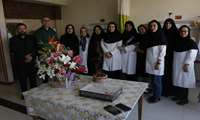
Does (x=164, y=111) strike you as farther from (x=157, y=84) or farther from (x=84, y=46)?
(x=84, y=46)

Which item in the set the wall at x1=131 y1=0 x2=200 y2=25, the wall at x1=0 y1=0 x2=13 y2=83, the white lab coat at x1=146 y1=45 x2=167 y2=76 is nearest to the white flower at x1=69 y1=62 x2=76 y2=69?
the white lab coat at x1=146 y1=45 x2=167 y2=76

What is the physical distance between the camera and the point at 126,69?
137 inches

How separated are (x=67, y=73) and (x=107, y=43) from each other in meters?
1.68

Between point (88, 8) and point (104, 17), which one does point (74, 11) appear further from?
point (104, 17)

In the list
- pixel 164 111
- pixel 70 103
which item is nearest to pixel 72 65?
pixel 70 103

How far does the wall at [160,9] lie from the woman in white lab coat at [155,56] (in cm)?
148

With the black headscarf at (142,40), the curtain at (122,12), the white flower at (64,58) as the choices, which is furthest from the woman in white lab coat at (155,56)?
the white flower at (64,58)

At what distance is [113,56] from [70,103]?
1.99 metres

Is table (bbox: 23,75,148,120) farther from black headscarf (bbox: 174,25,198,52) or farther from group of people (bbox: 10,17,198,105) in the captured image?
black headscarf (bbox: 174,25,198,52)

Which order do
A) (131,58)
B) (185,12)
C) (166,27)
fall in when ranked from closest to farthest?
(166,27) → (131,58) → (185,12)

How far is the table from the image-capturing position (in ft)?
4.65

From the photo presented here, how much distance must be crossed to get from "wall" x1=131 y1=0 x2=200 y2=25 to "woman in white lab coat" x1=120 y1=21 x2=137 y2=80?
45.9 inches

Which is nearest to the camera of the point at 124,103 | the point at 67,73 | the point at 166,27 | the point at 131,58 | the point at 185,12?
the point at 124,103

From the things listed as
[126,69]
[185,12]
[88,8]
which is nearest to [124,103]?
[126,69]
